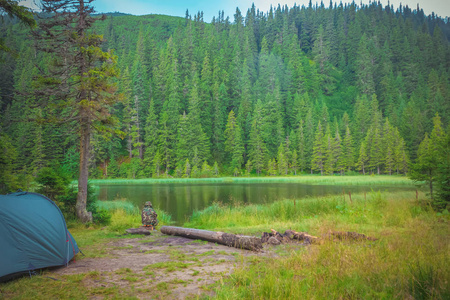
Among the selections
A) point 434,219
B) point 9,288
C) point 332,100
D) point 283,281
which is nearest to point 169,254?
point 9,288

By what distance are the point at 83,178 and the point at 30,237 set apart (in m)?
7.60

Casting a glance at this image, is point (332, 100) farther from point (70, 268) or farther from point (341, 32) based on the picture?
point (70, 268)

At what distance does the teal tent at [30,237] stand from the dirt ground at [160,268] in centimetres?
45

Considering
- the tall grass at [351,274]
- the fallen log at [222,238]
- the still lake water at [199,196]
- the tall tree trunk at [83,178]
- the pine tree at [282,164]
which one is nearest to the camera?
the tall grass at [351,274]

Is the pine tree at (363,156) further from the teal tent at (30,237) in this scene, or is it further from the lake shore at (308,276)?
the teal tent at (30,237)

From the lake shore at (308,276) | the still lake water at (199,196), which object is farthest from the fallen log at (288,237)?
the still lake water at (199,196)

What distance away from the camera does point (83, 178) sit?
12.7 metres

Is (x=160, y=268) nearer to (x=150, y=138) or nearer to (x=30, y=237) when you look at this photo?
(x=30, y=237)

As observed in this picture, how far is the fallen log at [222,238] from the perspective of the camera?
7297 mm

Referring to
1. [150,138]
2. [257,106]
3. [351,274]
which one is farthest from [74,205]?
[257,106]

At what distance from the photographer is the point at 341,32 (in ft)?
354

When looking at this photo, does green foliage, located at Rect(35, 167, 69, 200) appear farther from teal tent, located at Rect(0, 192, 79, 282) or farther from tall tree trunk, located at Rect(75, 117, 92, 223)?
teal tent, located at Rect(0, 192, 79, 282)

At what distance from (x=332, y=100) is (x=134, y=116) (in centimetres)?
6615

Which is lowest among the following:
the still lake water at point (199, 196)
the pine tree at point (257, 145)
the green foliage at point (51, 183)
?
the still lake water at point (199, 196)
